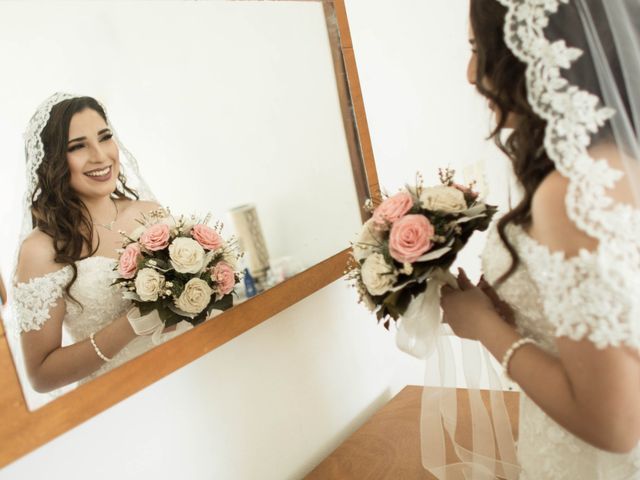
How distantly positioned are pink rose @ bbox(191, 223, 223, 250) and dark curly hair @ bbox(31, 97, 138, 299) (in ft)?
0.70

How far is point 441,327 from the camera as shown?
1.32m

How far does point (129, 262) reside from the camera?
107cm

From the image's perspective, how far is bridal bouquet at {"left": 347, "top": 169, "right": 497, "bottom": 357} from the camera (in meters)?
1.12

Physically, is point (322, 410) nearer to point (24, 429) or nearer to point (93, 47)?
point (24, 429)

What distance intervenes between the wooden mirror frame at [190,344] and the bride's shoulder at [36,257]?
0.34 feet

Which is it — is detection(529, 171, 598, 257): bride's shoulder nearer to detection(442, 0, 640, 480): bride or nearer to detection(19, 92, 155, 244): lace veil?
detection(442, 0, 640, 480): bride

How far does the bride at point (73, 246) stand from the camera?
0.93 meters

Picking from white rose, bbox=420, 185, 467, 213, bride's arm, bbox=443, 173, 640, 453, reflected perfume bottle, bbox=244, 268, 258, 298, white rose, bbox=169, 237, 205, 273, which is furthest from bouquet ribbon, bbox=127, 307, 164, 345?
bride's arm, bbox=443, 173, 640, 453

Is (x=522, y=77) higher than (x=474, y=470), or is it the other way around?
(x=522, y=77)

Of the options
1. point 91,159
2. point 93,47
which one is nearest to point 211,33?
point 93,47

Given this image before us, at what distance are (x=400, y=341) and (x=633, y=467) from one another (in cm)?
53

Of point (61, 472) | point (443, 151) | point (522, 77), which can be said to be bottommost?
point (61, 472)

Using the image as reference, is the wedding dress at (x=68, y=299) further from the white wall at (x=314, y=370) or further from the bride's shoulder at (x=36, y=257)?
the white wall at (x=314, y=370)

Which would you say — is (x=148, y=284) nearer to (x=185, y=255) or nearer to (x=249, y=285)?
(x=185, y=255)
